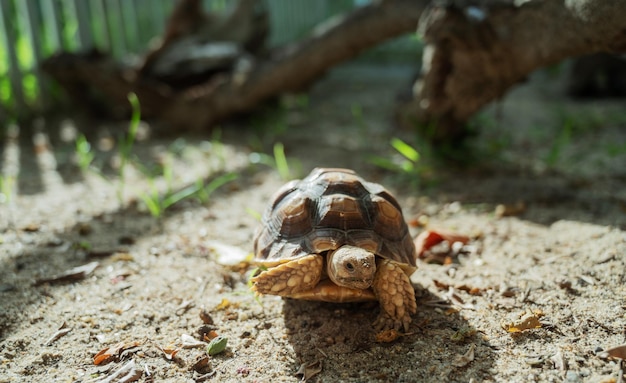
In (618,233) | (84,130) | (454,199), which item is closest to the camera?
(618,233)

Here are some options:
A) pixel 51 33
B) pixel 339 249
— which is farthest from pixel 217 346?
pixel 51 33

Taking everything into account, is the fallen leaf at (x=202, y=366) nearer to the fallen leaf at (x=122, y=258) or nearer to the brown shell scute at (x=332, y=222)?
the brown shell scute at (x=332, y=222)

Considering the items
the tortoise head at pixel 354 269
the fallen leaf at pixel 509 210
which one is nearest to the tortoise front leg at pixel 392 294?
the tortoise head at pixel 354 269

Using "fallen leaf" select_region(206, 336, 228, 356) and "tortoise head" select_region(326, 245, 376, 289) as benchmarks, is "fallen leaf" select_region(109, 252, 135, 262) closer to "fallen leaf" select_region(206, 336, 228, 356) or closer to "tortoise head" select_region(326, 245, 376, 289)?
"fallen leaf" select_region(206, 336, 228, 356)

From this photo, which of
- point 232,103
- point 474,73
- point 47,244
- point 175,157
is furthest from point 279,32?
point 47,244

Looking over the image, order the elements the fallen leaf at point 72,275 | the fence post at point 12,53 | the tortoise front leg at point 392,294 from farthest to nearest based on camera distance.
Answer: the fence post at point 12,53
the fallen leaf at point 72,275
the tortoise front leg at point 392,294

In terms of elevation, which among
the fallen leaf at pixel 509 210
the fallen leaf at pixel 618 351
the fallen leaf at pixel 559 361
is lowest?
the fallen leaf at pixel 509 210

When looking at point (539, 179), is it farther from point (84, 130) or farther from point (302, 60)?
point (84, 130)
